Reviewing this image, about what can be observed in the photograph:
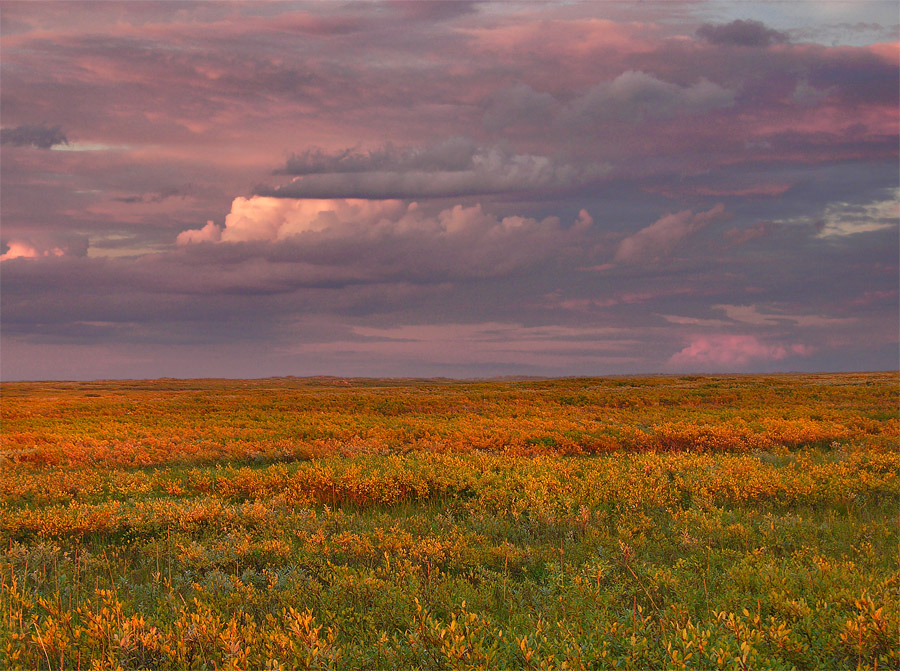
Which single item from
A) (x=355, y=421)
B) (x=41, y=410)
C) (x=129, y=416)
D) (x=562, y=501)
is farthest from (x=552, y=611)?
(x=41, y=410)

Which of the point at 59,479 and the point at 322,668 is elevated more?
the point at 322,668

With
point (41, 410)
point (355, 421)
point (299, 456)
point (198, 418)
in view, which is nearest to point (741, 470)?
point (299, 456)

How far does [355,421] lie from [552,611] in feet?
89.5

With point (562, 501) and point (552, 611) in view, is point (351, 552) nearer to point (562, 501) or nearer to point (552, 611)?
point (552, 611)

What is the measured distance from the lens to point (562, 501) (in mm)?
10125

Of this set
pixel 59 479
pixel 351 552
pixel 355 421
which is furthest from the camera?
pixel 355 421

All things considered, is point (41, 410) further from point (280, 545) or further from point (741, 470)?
point (741, 470)

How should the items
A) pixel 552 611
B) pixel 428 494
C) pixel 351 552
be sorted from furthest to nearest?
pixel 428 494 < pixel 351 552 < pixel 552 611

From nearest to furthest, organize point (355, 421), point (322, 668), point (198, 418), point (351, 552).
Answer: point (322, 668)
point (351, 552)
point (355, 421)
point (198, 418)

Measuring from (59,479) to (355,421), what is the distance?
1798 centimetres

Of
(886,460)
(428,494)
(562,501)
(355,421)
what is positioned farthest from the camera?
(355,421)

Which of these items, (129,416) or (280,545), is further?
(129,416)

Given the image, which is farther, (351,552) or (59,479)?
(59,479)

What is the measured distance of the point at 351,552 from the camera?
7227 millimetres
